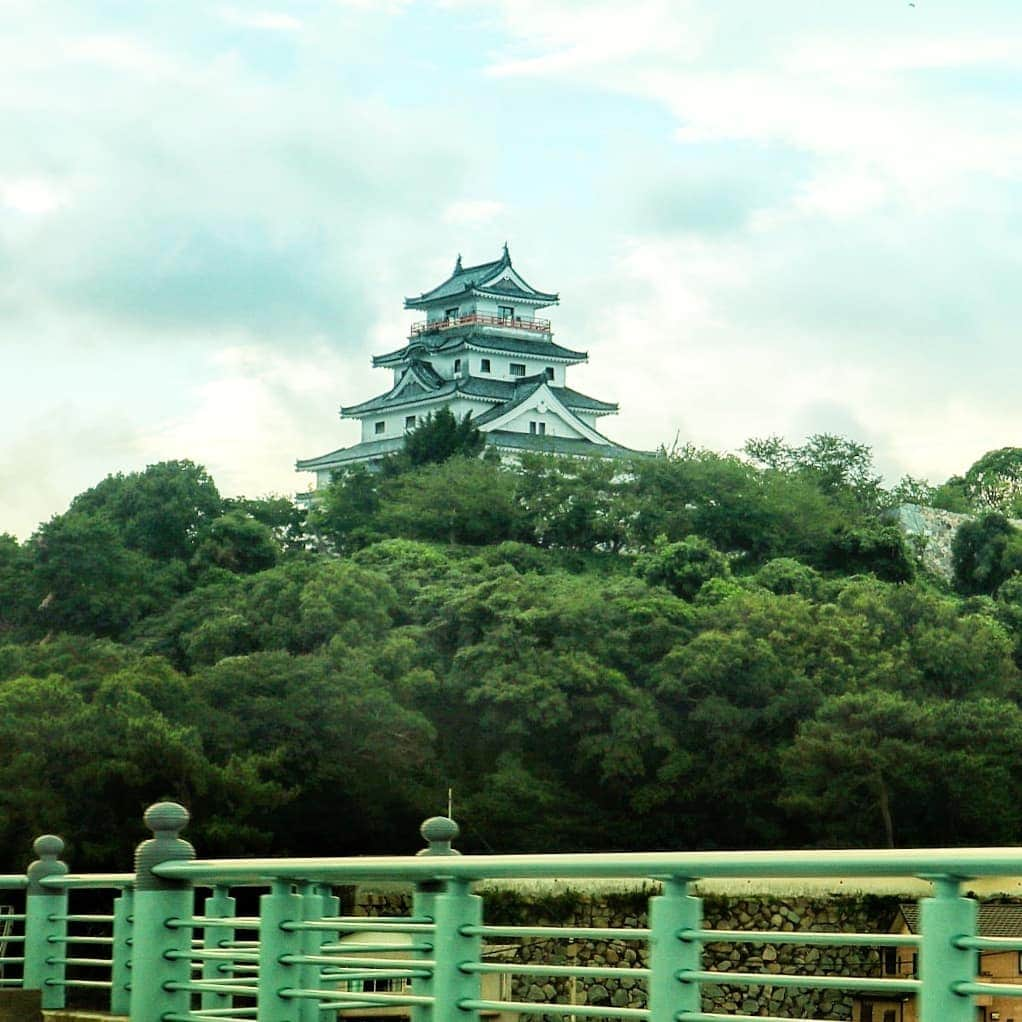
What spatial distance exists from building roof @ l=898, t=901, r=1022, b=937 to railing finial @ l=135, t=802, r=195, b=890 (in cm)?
2358

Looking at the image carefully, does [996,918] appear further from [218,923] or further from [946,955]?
[946,955]

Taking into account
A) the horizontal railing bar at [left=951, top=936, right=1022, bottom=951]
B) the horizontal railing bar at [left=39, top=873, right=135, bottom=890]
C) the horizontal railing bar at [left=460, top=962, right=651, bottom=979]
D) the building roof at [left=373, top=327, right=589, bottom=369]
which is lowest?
the horizontal railing bar at [left=460, top=962, right=651, bottom=979]

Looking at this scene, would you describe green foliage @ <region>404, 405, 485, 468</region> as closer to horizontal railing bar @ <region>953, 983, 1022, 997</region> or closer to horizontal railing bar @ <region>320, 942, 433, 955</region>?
horizontal railing bar @ <region>320, 942, 433, 955</region>

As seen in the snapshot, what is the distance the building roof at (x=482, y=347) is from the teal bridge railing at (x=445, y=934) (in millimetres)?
60003

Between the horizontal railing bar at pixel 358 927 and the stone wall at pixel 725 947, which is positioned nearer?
the horizontal railing bar at pixel 358 927

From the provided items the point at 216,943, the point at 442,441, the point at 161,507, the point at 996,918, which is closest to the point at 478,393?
the point at 442,441

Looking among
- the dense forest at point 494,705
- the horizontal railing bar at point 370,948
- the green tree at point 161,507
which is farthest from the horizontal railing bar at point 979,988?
the green tree at point 161,507

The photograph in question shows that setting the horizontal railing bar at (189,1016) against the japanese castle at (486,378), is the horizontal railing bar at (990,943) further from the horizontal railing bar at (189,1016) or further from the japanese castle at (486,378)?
the japanese castle at (486,378)

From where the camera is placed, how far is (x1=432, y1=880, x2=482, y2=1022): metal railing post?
4.91m

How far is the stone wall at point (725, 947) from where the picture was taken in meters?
28.2

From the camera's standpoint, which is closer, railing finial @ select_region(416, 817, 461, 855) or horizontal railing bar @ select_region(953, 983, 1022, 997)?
horizontal railing bar @ select_region(953, 983, 1022, 997)

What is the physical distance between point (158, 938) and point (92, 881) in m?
1.31

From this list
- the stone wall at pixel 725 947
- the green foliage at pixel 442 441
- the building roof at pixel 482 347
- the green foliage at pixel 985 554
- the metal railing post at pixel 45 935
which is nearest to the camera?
the metal railing post at pixel 45 935

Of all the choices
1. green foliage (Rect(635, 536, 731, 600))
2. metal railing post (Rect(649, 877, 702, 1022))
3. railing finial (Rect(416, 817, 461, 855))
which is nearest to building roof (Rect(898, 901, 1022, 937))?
green foliage (Rect(635, 536, 731, 600))
